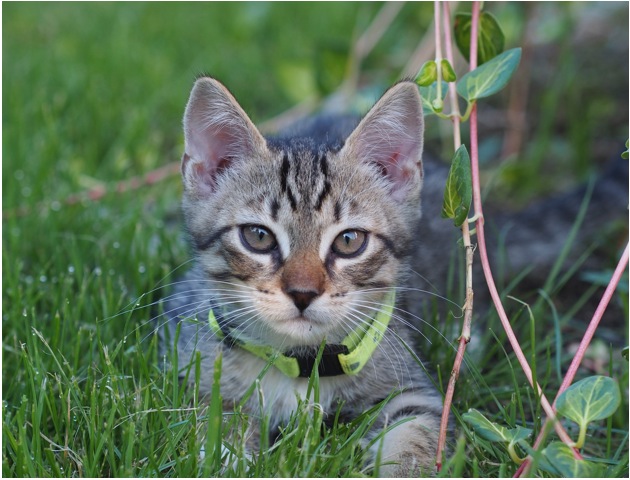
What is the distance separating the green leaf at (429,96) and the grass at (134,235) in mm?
724

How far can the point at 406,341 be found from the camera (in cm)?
242

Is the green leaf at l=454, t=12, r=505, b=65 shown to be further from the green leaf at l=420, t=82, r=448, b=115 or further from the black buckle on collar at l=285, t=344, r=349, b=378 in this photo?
the black buckle on collar at l=285, t=344, r=349, b=378

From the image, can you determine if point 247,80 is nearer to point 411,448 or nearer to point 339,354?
point 339,354

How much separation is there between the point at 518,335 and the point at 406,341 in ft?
1.97

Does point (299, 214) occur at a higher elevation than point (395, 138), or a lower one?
lower

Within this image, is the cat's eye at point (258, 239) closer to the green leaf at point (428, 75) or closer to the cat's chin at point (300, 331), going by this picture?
the cat's chin at point (300, 331)

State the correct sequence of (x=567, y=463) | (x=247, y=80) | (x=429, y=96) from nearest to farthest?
(x=567, y=463) < (x=429, y=96) < (x=247, y=80)

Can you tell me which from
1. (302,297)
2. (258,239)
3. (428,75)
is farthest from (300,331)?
(428,75)

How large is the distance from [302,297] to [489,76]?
791 millimetres

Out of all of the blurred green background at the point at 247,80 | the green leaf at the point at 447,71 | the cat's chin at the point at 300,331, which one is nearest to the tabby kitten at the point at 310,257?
the cat's chin at the point at 300,331

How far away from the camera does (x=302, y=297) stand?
6.61 ft

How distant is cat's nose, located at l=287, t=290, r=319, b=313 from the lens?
2012 millimetres

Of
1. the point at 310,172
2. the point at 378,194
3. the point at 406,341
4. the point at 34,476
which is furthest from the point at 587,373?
the point at 34,476

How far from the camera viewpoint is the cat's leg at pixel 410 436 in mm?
2051
